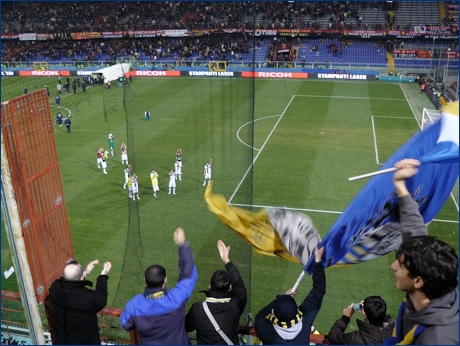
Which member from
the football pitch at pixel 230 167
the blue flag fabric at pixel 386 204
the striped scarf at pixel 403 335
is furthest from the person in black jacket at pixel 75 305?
the striped scarf at pixel 403 335

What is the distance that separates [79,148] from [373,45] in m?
34.8

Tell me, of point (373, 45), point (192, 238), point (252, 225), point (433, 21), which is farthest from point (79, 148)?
point (433, 21)

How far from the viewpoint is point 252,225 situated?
5.77 meters

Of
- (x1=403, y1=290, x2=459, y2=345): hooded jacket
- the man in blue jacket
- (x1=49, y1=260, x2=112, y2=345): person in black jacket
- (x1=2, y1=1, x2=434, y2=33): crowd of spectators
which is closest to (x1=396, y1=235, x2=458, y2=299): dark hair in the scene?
(x1=403, y1=290, x2=459, y2=345): hooded jacket

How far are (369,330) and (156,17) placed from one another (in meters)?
48.7

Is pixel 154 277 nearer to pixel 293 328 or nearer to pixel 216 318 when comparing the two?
pixel 216 318

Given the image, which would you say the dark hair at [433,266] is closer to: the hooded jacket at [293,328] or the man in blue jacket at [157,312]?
A: the hooded jacket at [293,328]

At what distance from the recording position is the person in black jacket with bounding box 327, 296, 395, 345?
4.91m

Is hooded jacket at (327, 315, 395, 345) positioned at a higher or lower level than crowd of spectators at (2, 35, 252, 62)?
higher

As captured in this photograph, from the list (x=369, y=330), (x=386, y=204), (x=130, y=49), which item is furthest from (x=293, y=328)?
(x=130, y=49)

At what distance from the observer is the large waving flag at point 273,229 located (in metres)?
5.59

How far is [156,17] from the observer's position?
1943 inches

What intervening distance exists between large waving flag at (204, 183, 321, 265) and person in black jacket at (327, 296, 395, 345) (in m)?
0.87

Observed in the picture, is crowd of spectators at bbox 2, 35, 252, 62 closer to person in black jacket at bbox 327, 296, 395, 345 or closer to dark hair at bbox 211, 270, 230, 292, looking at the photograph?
person in black jacket at bbox 327, 296, 395, 345
